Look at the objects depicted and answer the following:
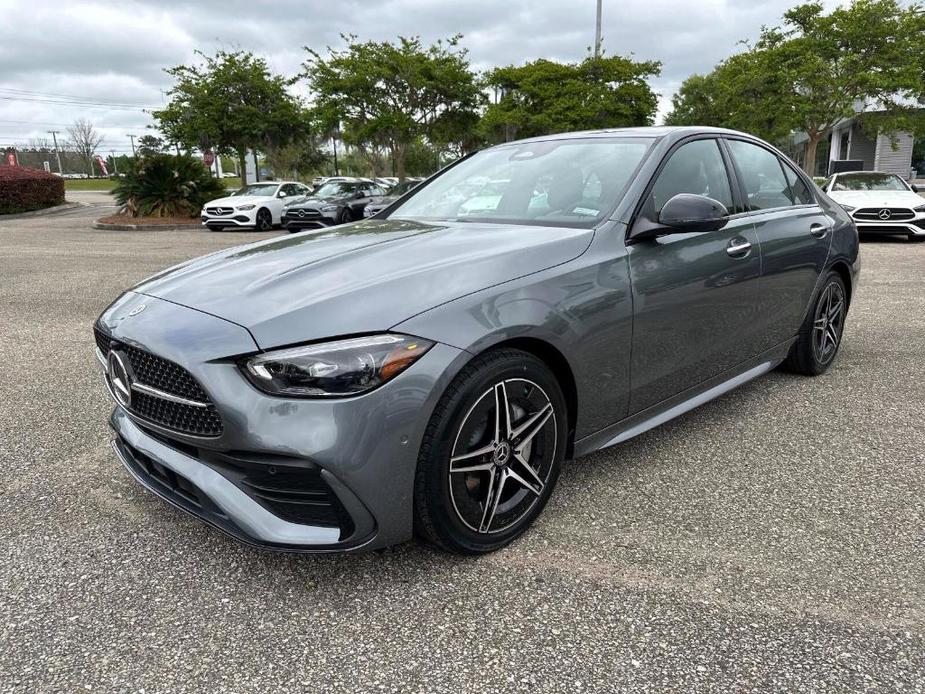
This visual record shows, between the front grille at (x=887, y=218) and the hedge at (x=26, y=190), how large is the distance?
81.8 ft

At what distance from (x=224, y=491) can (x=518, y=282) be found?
46.5 inches

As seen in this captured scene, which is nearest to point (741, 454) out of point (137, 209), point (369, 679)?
point (369, 679)

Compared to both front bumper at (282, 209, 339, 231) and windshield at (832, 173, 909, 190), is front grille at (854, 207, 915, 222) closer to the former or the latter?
windshield at (832, 173, 909, 190)

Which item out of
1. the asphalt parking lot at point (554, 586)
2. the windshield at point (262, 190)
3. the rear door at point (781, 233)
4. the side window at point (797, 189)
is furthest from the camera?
the windshield at point (262, 190)

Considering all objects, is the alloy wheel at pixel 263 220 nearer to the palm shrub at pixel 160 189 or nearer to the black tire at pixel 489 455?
the palm shrub at pixel 160 189

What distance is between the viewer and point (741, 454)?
11.0 ft

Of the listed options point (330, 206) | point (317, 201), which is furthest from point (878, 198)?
point (317, 201)

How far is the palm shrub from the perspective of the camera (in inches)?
811

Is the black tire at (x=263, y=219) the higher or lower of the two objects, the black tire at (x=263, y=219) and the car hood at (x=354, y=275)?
the lower

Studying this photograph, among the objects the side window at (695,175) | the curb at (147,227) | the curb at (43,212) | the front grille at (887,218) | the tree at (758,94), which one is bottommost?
the curb at (147,227)

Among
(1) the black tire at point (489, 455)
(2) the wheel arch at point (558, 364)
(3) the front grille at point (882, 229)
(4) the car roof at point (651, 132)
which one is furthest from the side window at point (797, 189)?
(3) the front grille at point (882, 229)

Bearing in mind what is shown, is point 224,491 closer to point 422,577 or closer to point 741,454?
point 422,577

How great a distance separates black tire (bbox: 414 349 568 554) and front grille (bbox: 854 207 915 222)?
40.9 feet

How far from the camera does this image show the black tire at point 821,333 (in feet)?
14.1
